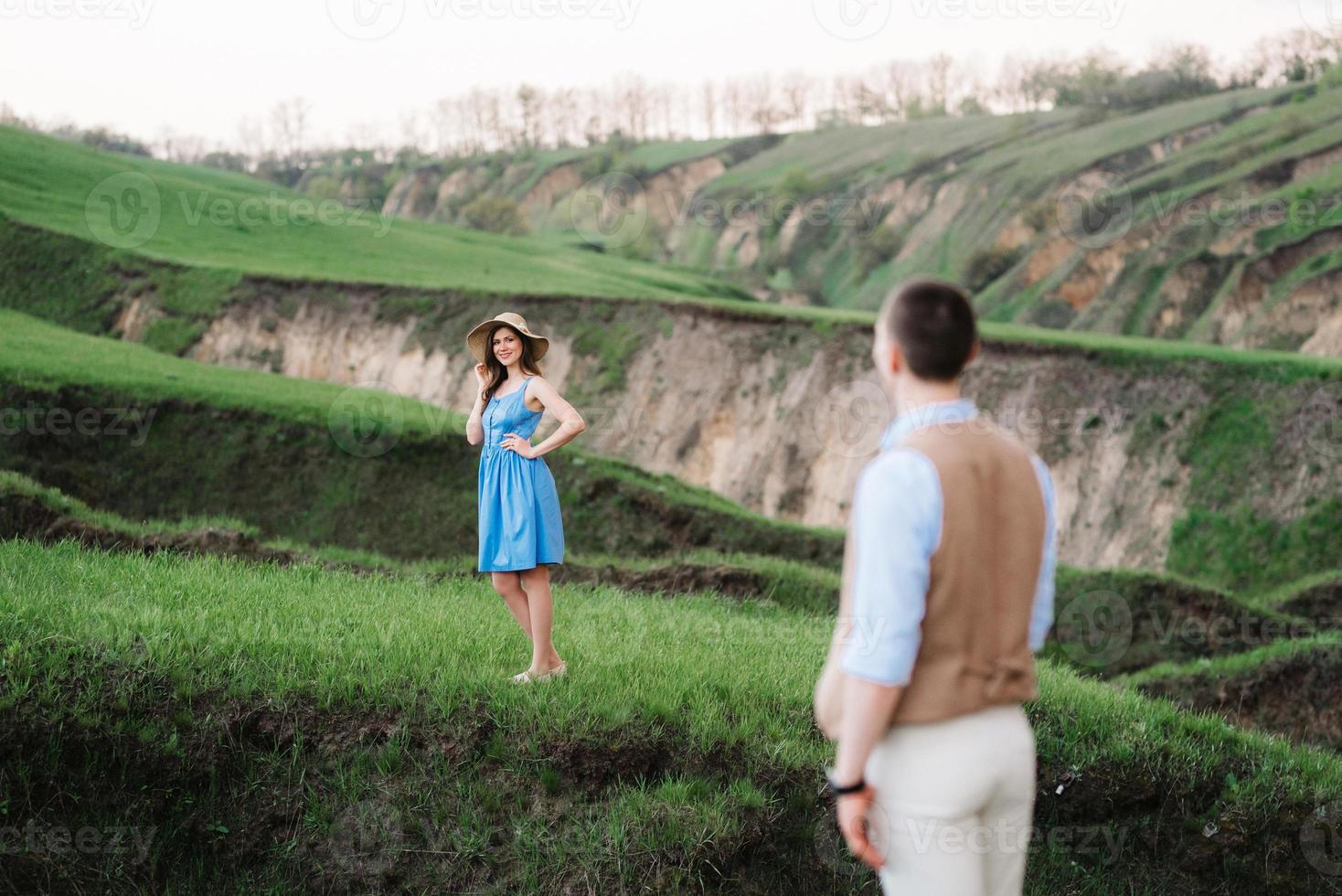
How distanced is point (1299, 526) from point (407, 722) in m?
25.5

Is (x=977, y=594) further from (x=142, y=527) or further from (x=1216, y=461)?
(x=1216, y=461)

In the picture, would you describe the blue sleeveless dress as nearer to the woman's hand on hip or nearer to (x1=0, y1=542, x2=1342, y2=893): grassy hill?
the woman's hand on hip

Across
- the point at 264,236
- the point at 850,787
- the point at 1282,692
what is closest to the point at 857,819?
the point at 850,787

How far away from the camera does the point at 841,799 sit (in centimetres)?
376

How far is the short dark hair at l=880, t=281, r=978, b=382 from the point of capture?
3859 mm

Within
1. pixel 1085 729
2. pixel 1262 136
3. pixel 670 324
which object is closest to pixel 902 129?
pixel 1262 136

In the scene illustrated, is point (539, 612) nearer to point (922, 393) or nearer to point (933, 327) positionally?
point (922, 393)

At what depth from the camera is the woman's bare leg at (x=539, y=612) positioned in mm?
7512

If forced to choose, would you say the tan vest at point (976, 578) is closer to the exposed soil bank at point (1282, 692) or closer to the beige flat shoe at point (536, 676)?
the beige flat shoe at point (536, 676)

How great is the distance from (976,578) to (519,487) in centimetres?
426

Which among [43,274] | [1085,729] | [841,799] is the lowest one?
[1085,729]

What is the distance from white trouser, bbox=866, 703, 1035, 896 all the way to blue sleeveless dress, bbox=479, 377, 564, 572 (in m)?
3.94

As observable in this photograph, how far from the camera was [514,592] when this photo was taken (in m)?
7.67

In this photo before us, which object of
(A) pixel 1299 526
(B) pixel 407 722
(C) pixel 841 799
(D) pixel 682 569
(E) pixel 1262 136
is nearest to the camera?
(C) pixel 841 799
